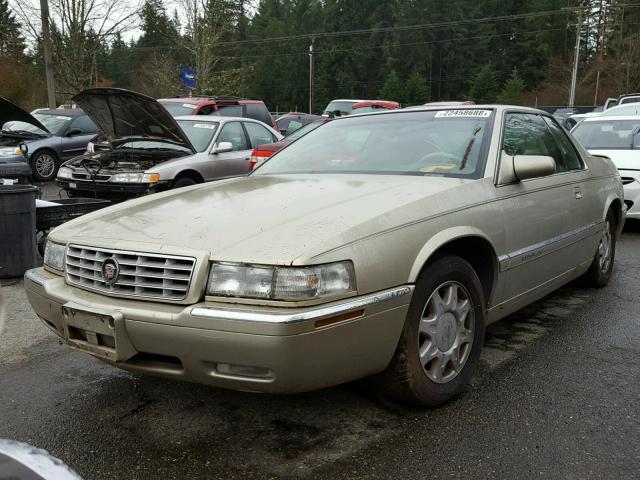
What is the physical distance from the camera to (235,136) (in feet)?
31.5

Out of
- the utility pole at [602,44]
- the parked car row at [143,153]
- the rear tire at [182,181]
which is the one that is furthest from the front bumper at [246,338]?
the utility pole at [602,44]

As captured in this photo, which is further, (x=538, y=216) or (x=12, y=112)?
(x=538, y=216)

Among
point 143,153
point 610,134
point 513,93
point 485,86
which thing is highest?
point 485,86

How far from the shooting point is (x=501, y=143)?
3.55 meters

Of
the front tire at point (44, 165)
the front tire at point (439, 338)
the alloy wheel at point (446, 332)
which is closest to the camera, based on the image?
the front tire at point (439, 338)

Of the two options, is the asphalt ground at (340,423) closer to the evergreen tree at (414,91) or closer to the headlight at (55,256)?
the headlight at (55,256)

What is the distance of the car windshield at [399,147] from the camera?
349cm

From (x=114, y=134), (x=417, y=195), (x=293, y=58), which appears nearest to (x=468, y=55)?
(x=293, y=58)

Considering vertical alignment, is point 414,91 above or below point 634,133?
above

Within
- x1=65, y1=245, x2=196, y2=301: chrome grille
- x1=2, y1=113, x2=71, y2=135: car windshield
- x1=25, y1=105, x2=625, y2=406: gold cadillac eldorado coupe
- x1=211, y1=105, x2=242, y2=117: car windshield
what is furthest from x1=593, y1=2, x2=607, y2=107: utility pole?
x1=65, y1=245, x2=196, y2=301: chrome grille

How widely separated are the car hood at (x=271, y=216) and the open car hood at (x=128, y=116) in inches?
168

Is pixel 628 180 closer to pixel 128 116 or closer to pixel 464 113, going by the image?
pixel 464 113

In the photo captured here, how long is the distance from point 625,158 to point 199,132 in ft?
19.8

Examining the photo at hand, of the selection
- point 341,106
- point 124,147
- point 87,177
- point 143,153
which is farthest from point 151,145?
point 341,106
